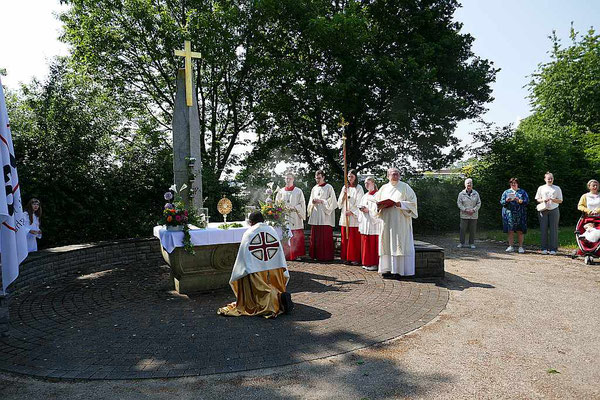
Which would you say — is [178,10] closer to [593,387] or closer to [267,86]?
[267,86]

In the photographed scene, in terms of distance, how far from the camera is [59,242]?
34.6ft

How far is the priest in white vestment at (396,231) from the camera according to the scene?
8.35m

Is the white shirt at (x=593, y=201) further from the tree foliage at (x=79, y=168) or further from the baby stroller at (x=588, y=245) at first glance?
the tree foliage at (x=79, y=168)

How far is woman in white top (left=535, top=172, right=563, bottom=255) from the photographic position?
1145cm

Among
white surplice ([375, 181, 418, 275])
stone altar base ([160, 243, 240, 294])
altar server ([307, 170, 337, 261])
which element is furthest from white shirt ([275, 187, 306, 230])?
stone altar base ([160, 243, 240, 294])

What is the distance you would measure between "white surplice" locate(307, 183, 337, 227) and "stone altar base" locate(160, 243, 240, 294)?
3335mm

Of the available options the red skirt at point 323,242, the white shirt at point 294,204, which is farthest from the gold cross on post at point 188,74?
the red skirt at point 323,242

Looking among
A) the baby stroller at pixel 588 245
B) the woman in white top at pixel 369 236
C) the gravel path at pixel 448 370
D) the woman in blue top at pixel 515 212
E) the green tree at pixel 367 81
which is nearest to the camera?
the gravel path at pixel 448 370

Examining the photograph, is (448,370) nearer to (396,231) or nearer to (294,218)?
(396,231)

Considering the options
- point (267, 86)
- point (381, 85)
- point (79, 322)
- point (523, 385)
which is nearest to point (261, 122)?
point (267, 86)

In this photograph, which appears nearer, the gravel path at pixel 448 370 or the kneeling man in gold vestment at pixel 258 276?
the gravel path at pixel 448 370

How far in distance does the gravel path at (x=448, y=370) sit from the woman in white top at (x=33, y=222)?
18.2 feet

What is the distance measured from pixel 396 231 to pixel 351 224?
200 centimetres

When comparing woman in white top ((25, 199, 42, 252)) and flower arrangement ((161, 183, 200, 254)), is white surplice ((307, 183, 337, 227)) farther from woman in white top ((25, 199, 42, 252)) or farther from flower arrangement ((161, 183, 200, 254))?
woman in white top ((25, 199, 42, 252))
